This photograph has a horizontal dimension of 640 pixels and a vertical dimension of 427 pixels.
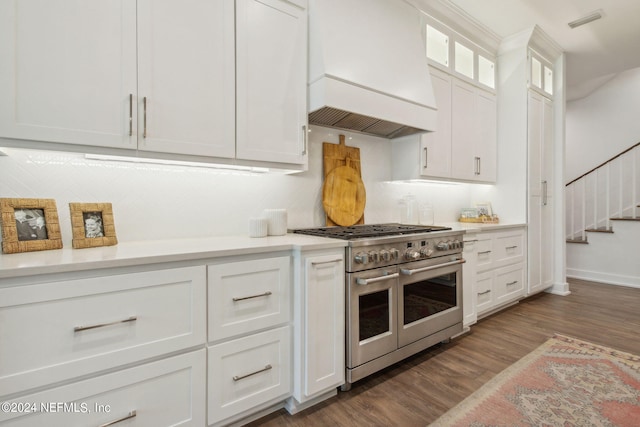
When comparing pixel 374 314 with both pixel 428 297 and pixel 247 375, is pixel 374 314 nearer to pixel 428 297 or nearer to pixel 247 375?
pixel 428 297

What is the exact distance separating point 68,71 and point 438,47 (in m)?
3.09

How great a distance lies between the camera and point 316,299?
5.54 feet

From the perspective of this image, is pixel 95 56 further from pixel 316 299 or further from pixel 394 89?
pixel 394 89

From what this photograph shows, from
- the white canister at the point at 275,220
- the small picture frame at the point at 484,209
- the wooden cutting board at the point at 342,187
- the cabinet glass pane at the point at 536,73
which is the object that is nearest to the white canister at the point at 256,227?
the white canister at the point at 275,220

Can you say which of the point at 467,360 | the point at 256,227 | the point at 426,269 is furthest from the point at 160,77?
the point at 467,360

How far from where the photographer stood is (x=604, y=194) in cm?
526

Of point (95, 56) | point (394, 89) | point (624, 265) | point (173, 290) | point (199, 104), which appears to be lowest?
point (624, 265)

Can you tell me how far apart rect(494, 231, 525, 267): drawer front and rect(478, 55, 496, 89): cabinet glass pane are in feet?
5.90

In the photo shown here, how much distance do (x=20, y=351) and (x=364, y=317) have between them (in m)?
1.55

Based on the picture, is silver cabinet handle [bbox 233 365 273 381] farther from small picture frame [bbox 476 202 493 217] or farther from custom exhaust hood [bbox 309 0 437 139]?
small picture frame [bbox 476 202 493 217]

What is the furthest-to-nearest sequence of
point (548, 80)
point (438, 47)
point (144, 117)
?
point (548, 80) → point (438, 47) → point (144, 117)

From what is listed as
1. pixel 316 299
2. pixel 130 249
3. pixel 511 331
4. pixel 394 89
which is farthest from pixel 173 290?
pixel 511 331

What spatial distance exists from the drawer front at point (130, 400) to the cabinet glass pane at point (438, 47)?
10.6ft

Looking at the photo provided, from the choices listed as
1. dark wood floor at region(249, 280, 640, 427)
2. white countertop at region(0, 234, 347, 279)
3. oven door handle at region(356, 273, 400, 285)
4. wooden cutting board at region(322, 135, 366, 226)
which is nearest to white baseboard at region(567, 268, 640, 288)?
dark wood floor at region(249, 280, 640, 427)
